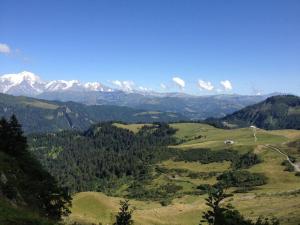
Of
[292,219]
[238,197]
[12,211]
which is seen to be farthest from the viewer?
[238,197]

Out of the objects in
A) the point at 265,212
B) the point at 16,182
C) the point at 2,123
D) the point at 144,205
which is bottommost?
the point at 144,205

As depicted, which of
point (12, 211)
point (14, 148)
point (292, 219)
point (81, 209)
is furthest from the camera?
point (81, 209)

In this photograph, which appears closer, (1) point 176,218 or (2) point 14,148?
(2) point 14,148

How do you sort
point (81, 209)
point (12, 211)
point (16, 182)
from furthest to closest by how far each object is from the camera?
point (81, 209) → point (16, 182) → point (12, 211)

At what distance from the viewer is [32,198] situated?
66.9 metres

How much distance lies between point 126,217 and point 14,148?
3160 centimetres

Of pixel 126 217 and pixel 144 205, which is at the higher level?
pixel 126 217

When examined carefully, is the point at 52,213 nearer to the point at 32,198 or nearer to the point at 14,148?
the point at 32,198

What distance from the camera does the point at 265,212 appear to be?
380ft

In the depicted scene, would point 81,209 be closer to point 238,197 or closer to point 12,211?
point 238,197

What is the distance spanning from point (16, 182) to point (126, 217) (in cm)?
1898

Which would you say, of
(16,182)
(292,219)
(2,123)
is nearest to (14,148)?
(2,123)

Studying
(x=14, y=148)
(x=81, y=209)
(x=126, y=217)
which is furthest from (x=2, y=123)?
(x=81, y=209)

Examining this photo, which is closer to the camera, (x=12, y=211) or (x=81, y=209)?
(x=12, y=211)
